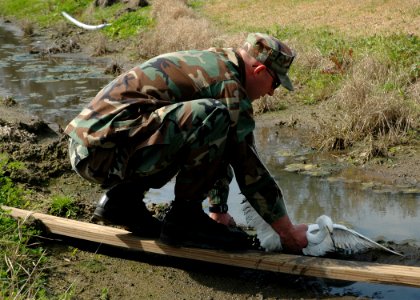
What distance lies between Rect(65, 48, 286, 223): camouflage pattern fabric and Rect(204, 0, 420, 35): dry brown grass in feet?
25.6

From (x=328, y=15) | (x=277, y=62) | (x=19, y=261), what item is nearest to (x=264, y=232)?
(x=277, y=62)

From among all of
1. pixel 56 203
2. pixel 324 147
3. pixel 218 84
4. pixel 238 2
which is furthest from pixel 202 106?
pixel 238 2

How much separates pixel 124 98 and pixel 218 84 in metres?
0.52

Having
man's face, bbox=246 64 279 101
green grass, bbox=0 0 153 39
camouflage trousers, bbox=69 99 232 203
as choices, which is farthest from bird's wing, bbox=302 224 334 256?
green grass, bbox=0 0 153 39

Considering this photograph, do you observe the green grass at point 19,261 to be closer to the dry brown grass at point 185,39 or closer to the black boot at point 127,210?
the black boot at point 127,210

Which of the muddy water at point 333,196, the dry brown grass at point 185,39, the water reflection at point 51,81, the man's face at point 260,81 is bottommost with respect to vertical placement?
the water reflection at point 51,81

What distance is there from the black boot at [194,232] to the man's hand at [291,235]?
25 centimetres

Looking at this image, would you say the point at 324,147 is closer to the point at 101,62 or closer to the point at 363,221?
the point at 363,221

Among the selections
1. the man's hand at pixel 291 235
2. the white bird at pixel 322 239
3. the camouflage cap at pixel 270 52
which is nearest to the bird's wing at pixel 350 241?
the white bird at pixel 322 239

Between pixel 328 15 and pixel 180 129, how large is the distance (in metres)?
11.6

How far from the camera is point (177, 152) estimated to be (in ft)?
11.2

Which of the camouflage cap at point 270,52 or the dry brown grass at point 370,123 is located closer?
the camouflage cap at point 270,52

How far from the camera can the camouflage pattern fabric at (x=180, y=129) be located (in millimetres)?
3373

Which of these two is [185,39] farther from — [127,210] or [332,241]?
[332,241]
